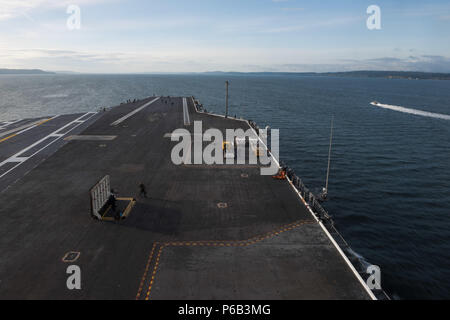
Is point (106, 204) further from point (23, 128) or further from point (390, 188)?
point (23, 128)

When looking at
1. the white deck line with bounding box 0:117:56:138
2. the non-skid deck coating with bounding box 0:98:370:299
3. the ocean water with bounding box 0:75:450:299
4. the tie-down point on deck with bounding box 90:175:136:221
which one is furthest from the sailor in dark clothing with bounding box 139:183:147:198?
the white deck line with bounding box 0:117:56:138

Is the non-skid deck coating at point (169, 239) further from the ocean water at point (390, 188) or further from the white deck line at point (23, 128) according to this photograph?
the white deck line at point (23, 128)

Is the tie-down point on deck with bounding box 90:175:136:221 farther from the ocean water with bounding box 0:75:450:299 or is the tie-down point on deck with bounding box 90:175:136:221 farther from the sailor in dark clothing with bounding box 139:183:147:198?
the ocean water with bounding box 0:75:450:299

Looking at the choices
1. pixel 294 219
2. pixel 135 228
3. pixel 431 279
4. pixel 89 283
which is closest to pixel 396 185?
pixel 431 279

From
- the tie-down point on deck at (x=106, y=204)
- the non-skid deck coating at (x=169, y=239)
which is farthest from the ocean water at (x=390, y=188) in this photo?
the tie-down point on deck at (x=106, y=204)

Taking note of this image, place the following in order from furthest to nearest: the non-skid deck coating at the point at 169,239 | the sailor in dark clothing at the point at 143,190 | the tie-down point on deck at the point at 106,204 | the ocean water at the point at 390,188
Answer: the sailor in dark clothing at the point at 143,190 → the ocean water at the point at 390,188 → the tie-down point on deck at the point at 106,204 → the non-skid deck coating at the point at 169,239

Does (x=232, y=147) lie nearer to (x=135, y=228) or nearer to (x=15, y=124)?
(x=135, y=228)

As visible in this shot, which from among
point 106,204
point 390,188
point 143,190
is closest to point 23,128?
point 106,204
